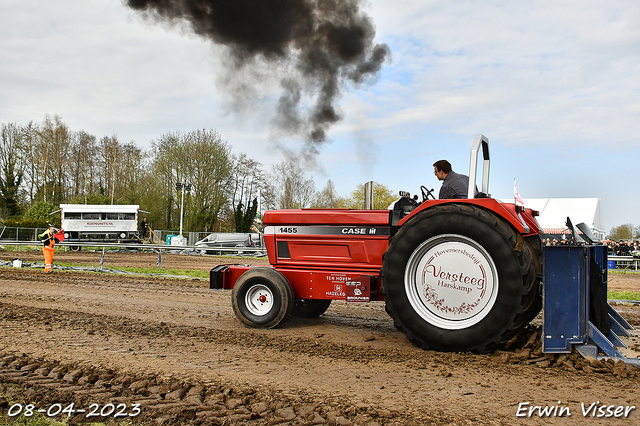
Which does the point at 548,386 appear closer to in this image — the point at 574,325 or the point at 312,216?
the point at 574,325

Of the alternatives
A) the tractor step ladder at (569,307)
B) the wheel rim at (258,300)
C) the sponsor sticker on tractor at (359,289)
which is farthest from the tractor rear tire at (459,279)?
the wheel rim at (258,300)

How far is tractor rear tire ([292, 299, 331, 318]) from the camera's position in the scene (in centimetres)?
674

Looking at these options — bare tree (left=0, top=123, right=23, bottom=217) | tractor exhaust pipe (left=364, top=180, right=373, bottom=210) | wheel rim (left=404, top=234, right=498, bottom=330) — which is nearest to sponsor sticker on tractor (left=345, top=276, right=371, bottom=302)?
wheel rim (left=404, top=234, right=498, bottom=330)

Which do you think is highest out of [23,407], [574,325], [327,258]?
[327,258]

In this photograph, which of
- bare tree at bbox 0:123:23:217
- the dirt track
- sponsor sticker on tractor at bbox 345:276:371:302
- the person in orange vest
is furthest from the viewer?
bare tree at bbox 0:123:23:217

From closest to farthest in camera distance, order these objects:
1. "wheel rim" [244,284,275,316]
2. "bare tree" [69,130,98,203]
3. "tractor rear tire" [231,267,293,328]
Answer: "tractor rear tire" [231,267,293,328] < "wheel rim" [244,284,275,316] < "bare tree" [69,130,98,203]

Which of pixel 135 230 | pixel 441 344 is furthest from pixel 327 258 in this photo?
pixel 135 230

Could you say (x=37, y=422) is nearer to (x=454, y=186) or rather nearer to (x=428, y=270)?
(x=428, y=270)

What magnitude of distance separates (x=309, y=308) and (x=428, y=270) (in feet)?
7.89

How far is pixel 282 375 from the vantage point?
13.5ft

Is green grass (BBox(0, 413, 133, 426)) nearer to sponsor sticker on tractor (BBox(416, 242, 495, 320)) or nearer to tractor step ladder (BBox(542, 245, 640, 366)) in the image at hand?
sponsor sticker on tractor (BBox(416, 242, 495, 320))

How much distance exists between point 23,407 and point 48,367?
39.3 inches

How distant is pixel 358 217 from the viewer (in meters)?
5.71

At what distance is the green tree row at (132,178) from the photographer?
40.9 meters
